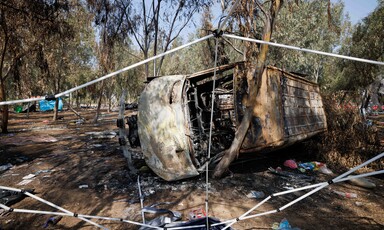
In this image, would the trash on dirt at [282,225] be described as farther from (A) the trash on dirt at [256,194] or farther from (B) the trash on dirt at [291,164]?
(B) the trash on dirt at [291,164]

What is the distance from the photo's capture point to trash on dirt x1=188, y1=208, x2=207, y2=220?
11.8 feet

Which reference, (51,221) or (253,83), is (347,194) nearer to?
(253,83)

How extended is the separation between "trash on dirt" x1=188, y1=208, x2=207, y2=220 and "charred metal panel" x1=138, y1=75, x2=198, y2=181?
32.5 inches

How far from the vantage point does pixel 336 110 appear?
7.80 metres

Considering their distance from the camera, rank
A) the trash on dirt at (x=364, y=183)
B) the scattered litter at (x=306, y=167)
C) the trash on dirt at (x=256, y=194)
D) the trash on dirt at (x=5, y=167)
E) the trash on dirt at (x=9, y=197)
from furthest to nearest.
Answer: the trash on dirt at (x=5, y=167), the scattered litter at (x=306, y=167), the trash on dirt at (x=364, y=183), the trash on dirt at (x=256, y=194), the trash on dirt at (x=9, y=197)

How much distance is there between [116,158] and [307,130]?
5.66 meters

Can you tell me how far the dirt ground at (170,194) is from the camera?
3562 mm

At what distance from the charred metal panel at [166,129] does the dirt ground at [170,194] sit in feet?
1.63

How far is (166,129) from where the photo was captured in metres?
4.55

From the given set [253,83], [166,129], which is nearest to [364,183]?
[253,83]

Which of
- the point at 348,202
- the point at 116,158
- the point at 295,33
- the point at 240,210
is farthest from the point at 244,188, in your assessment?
the point at 295,33

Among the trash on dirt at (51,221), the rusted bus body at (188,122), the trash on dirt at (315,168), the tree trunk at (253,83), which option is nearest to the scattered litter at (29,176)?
the trash on dirt at (51,221)

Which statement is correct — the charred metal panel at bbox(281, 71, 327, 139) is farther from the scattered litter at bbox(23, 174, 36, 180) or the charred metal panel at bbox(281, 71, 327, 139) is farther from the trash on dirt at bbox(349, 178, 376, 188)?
the scattered litter at bbox(23, 174, 36, 180)

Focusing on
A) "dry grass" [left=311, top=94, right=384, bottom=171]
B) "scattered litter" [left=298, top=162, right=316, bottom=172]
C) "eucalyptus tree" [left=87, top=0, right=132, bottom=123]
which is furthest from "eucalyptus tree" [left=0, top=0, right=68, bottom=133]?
"dry grass" [left=311, top=94, right=384, bottom=171]
